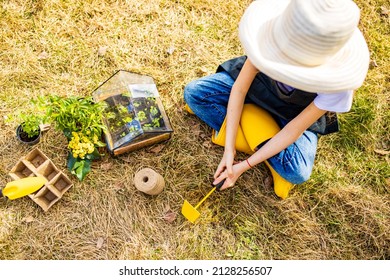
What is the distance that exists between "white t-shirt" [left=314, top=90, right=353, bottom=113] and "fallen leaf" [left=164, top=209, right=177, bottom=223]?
1310mm

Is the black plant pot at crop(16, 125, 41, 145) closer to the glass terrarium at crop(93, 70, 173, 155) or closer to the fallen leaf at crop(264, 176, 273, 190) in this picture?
the glass terrarium at crop(93, 70, 173, 155)

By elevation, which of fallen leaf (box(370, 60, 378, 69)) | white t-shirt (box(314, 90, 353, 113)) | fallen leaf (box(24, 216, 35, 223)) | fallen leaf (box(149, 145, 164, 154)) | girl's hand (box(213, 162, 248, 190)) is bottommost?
fallen leaf (box(24, 216, 35, 223))

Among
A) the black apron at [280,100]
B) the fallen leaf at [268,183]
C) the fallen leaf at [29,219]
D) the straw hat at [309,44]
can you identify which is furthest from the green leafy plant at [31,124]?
the fallen leaf at [268,183]

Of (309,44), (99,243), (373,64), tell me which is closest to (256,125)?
(309,44)

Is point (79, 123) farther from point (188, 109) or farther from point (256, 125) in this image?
point (256, 125)

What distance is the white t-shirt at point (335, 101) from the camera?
1774 mm

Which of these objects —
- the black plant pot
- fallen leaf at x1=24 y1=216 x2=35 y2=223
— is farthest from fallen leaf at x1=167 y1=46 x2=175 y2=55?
fallen leaf at x1=24 y1=216 x2=35 y2=223

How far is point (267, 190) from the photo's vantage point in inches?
104

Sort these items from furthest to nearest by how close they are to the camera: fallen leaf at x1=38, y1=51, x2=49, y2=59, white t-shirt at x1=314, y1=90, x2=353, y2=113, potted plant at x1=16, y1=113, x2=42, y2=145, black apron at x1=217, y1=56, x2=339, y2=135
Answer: fallen leaf at x1=38, y1=51, x2=49, y2=59 → potted plant at x1=16, y1=113, x2=42, y2=145 → black apron at x1=217, y1=56, x2=339, y2=135 → white t-shirt at x1=314, y1=90, x2=353, y2=113

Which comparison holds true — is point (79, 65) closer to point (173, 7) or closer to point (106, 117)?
point (106, 117)

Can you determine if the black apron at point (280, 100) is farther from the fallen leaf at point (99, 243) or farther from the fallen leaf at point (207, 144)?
the fallen leaf at point (99, 243)

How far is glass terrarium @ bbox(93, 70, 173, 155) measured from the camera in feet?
8.16

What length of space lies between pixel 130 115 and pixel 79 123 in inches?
13.9

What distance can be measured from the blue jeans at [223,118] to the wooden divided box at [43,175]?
3.58 feet
